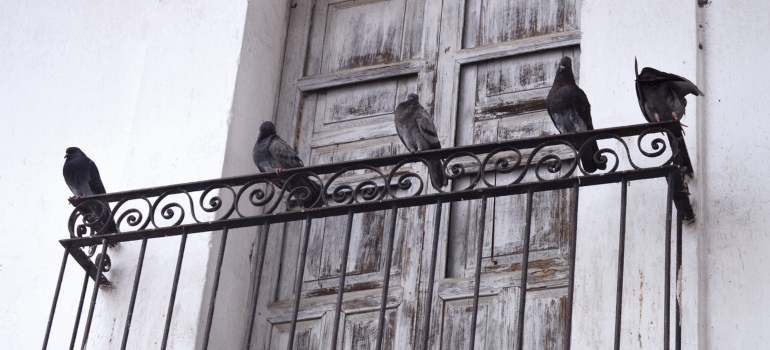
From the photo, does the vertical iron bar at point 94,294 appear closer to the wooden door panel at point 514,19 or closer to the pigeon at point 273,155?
the pigeon at point 273,155

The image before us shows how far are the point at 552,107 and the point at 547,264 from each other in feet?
2.23

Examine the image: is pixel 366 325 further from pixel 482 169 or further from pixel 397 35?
pixel 397 35

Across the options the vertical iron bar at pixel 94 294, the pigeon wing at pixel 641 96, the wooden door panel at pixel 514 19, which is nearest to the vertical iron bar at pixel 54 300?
the vertical iron bar at pixel 94 294

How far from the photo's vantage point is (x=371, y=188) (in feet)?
18.6

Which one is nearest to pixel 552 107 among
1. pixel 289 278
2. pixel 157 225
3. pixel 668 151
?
pixel 668 151

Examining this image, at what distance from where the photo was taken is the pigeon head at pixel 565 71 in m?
5.88

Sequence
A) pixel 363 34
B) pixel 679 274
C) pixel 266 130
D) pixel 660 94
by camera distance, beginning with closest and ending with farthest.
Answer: pixel 679 274 → pixel 660 94 → pixel 266 130 → pixel 363 34

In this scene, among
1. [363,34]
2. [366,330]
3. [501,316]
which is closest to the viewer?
[501,316]

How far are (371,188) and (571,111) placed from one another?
0.90 meters

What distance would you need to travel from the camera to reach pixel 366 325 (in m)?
6.07

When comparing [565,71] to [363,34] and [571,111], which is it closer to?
[571,111]

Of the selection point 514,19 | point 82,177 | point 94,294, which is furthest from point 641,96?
point 82,177

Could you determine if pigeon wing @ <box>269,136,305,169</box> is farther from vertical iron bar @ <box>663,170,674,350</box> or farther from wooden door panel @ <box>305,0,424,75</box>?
vertical iron bar @ <box>663,170,674,350</box>

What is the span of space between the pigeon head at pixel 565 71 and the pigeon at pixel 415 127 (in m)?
0.65
